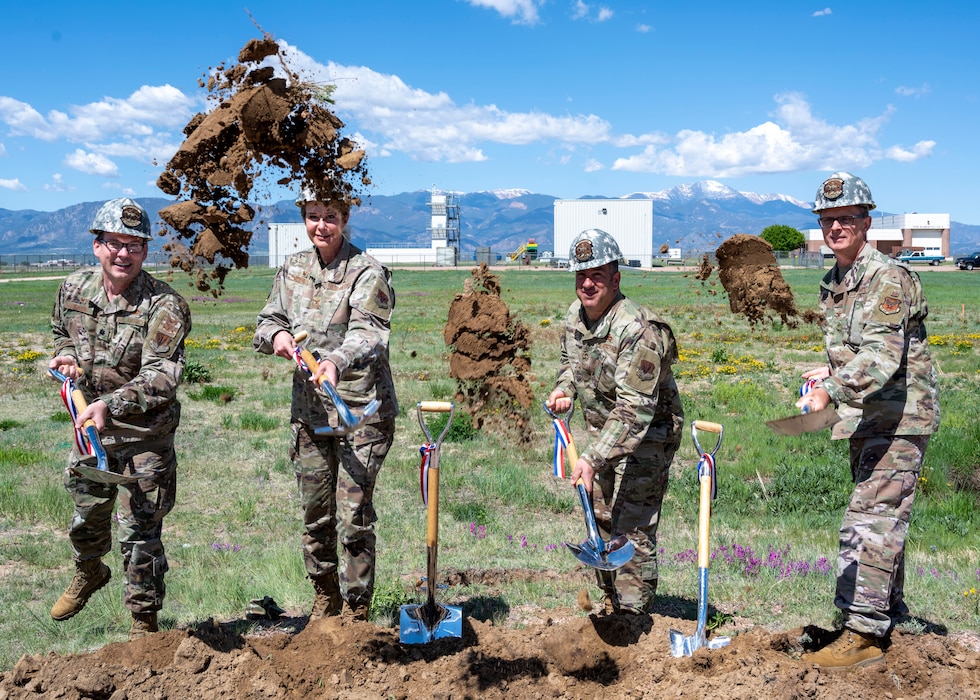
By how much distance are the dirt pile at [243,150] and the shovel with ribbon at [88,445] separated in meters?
1.01

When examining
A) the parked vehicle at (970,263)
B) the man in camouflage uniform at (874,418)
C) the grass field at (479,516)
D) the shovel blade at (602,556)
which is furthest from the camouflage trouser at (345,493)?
the parked vehicle at (970,263)

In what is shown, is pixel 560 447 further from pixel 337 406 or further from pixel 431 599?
pixel 337 406

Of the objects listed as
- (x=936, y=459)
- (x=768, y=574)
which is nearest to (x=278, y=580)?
(x=768, y=574)

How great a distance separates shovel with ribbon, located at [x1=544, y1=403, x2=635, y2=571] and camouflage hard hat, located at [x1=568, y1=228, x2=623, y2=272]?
30.4 inches

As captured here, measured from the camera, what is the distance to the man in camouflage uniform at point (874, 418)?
3.95 m

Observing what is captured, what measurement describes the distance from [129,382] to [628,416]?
2.40m

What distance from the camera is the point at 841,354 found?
162 inches

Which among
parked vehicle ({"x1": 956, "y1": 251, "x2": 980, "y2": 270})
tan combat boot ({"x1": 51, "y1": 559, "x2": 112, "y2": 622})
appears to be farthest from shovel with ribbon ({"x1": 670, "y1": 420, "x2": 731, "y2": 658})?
parked vehicle ({"x1": 956, "y1": 251, "x2": 980, "y2": 270})

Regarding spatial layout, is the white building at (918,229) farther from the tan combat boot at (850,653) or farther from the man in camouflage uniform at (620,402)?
the tan combat boot at (850,653)

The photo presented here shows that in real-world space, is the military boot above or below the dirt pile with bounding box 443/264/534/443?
below

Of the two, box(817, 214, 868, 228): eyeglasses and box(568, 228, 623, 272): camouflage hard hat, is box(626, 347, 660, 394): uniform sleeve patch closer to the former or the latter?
box(568, 228, 623, 272): camouflage hard hat

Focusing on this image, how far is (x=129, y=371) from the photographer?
4.39 metres

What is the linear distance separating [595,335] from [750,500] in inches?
150

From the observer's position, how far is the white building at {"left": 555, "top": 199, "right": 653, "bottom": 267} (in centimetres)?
8838
